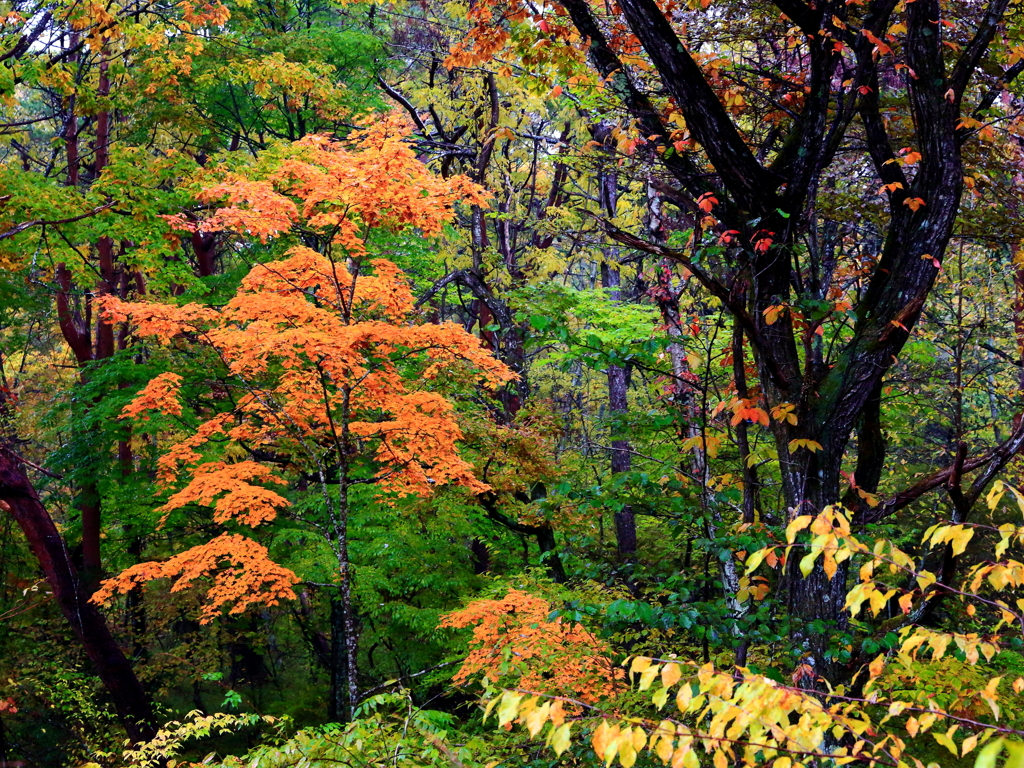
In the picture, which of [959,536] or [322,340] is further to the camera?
[322,340]

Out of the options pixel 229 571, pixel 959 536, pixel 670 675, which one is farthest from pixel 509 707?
pixel 229 571

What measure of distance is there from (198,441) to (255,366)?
3.90 feet

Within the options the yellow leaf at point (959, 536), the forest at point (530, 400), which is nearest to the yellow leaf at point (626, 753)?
the forest at point (530, 400)

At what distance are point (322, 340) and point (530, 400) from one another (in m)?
4.55

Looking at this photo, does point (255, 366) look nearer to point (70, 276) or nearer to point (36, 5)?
point (36, 5)

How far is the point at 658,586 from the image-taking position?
402 cm

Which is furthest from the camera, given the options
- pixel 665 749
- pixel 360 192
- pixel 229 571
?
pixel 229 571

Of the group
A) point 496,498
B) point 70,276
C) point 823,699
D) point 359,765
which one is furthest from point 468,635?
point 70,276

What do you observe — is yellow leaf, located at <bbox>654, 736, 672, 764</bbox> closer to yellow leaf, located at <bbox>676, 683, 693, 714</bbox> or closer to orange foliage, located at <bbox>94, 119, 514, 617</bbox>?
yellow leaf, located at <bbox>676, 683, 693, 714</bbox>

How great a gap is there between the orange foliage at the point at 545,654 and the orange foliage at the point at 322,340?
1424 mm

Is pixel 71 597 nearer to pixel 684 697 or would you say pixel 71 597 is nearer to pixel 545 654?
pixel 545 654

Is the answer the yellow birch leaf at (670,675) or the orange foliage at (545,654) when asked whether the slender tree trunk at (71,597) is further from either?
the yellow birch leaf at (670,675)

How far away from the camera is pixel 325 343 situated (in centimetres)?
654

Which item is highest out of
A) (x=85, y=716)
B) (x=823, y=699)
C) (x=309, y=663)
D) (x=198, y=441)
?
(x=198, y=441)
